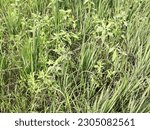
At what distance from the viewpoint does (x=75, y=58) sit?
3031 mm

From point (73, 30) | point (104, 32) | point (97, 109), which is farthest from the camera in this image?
point (73, 30)

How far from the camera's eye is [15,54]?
304 cm

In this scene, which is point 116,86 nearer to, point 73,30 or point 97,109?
point 97,109

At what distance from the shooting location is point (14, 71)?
2998 mm

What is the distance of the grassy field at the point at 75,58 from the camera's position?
9.32ft

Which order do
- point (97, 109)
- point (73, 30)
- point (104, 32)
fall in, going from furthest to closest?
point (73, 30)
point (104, 32)
point (97, 109)

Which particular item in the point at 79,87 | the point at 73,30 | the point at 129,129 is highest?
the point at 73,30

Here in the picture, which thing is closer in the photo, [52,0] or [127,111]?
[127,111]

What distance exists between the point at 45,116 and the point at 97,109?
303 millimetres

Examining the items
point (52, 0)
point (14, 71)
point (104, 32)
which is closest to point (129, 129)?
point (104, 32)

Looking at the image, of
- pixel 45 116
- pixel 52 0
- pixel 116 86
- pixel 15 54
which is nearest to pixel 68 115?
pixel 45 116

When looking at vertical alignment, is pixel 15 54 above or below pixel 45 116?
above

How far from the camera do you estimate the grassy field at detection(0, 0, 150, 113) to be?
2.84 meters

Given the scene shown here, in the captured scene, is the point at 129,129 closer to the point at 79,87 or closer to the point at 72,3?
the point at 79,87
